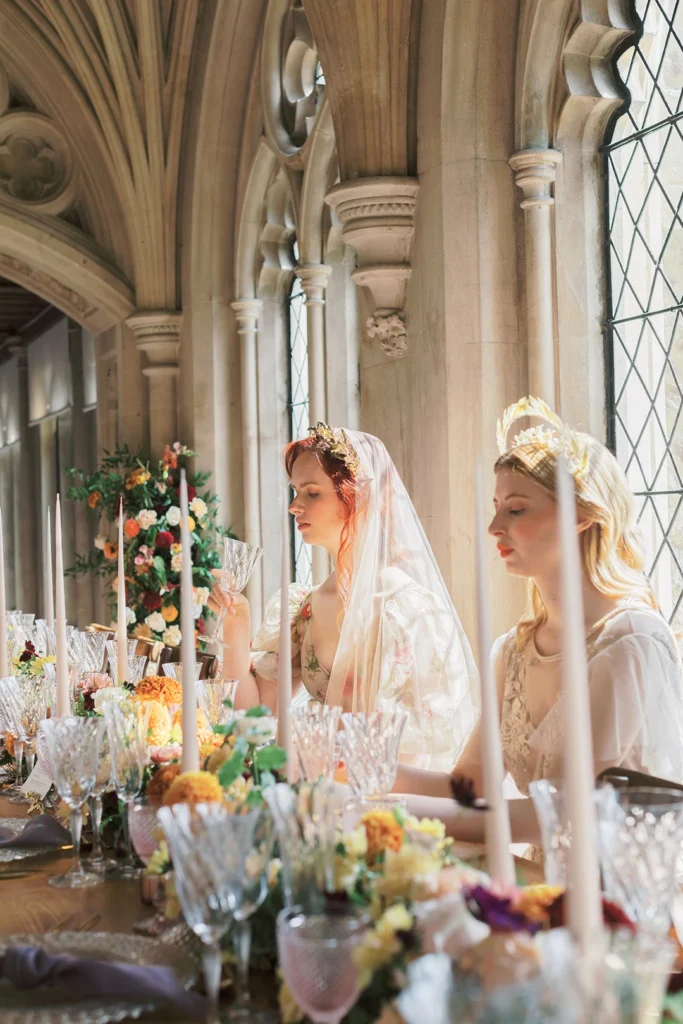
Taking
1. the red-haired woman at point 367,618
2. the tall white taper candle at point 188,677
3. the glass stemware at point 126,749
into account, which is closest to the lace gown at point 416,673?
the red-haired woman at point 367,618

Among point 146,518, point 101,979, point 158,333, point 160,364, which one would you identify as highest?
point 158,333

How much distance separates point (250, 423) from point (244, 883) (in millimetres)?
6364

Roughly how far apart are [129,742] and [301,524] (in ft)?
5.76

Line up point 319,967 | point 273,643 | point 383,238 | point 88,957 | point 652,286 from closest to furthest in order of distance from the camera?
point 319,967, point 88,957, point 273,643, point 652,286, point 383,238

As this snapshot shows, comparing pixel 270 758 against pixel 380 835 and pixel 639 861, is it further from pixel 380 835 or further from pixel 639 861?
pixel 639 861

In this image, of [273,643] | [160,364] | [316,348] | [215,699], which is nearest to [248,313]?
[160,364]

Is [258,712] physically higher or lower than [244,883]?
higher

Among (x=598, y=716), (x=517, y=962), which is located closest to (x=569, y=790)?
(x=517, y=962)

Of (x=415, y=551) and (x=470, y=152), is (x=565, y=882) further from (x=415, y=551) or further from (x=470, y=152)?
(x=470, y=152)

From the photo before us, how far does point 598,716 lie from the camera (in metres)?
2.45

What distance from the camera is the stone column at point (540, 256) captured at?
469 centimetres

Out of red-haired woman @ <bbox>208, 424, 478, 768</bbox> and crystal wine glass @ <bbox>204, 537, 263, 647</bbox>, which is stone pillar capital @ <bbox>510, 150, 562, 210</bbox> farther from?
crystal wine glass @ <bbox>204, 537, 263, 647</bbox>

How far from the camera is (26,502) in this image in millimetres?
16094

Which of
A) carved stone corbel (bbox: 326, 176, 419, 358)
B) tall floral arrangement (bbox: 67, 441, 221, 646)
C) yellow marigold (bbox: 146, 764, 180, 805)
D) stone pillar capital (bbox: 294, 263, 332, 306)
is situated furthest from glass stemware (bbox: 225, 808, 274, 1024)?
tall floral arrangement (bbox: 67, 441, 221, 646)
